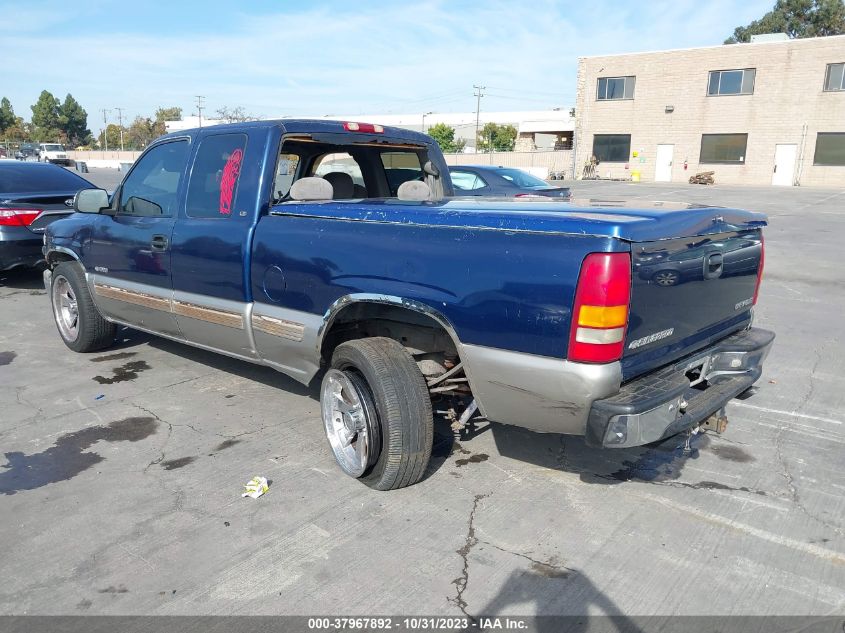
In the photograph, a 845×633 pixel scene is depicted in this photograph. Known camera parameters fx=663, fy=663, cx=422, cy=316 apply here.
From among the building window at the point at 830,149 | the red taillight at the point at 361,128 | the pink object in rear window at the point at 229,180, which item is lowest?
the pink object in rear window at the point at 229,180

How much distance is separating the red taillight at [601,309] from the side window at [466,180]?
30.4 feet

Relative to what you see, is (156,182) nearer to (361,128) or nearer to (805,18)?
(361,128)

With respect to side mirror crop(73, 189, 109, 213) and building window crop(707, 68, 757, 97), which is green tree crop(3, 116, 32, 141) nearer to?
building window crop(707, 68, 757, 97)

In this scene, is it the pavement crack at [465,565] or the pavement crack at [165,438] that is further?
the pavement crack at [165,438]

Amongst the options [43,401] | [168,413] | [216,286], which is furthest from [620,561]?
[43,401]

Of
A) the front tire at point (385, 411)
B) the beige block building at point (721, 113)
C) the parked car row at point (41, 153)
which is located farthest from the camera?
the parked car row at point (41, 153)

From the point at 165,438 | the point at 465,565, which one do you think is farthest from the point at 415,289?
the point at 165,438

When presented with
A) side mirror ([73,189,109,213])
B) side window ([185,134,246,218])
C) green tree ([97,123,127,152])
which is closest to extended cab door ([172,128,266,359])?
side window ([185,134,246,218])

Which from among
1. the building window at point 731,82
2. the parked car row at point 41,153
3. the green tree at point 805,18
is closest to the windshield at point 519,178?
the building window at point 731,82

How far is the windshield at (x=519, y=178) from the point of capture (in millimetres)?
12055

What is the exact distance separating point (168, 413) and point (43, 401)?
1051 millimetres

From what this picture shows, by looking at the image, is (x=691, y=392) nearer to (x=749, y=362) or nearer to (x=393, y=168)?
(x=749, y=362)

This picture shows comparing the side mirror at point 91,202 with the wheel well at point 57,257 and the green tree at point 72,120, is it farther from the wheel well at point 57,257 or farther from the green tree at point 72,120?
the green tree at point 72,120

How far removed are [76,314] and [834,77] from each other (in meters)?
40.9
